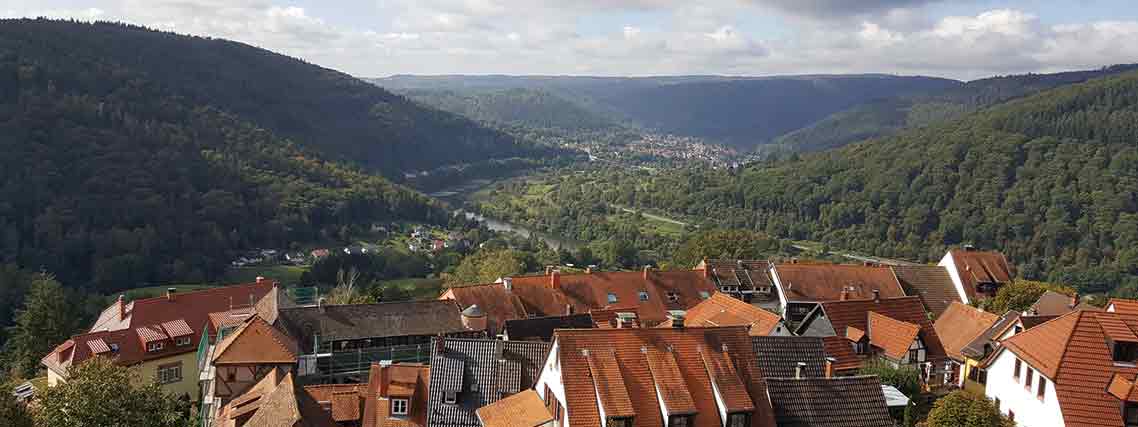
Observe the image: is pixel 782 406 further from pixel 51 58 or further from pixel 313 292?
pixel 51 58

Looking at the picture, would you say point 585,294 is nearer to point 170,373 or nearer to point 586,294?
point 586,294

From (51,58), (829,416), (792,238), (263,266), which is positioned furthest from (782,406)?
(51,58)

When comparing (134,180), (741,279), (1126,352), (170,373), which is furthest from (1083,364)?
(134,180)

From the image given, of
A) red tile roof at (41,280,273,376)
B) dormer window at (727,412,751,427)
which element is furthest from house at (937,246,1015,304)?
red tile roof at (41,280,273,376)

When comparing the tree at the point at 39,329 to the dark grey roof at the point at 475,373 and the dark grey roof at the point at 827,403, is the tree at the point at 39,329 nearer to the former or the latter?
the dark grey roof at the point at 475,373

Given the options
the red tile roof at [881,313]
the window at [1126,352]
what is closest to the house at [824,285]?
the red tile roof at [881,313]
